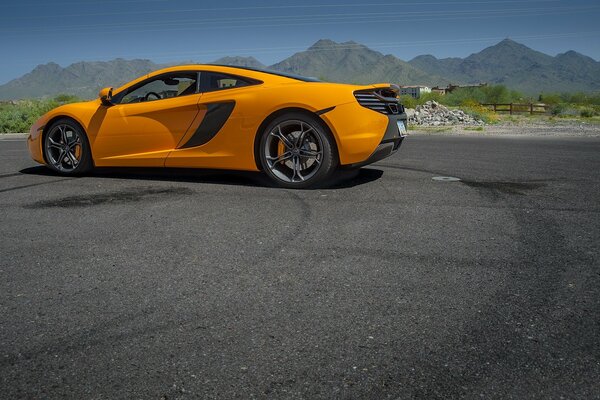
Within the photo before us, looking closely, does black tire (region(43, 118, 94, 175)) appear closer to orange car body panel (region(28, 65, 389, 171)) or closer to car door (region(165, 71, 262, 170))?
orange car body panel (region(28, 65, 389, 171))

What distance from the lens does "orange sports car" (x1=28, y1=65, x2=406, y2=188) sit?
225 inches

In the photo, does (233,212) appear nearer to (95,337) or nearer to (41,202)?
(41,202)

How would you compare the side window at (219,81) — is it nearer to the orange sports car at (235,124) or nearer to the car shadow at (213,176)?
the orange sports car at (235,124)

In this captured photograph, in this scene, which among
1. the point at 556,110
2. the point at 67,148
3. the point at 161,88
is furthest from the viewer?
the point at 556,110

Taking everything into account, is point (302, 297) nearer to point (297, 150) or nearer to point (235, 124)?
point (297, 150)

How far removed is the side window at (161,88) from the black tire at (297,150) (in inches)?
49.0

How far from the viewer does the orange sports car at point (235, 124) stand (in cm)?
571

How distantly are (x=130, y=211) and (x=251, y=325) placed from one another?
2.87 metres

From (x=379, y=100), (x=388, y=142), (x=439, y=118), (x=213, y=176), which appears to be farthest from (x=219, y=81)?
(x=439, y=118)

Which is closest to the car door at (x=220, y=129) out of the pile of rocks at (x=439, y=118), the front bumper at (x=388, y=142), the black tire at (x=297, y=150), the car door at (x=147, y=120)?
the car door at (x=147, y=120)

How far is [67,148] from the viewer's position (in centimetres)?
709

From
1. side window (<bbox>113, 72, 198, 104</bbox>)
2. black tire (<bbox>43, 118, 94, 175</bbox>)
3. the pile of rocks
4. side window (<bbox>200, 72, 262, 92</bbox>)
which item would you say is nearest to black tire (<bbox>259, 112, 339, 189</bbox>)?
side window (<bbox>200, 72, 262, 92</bbox>)

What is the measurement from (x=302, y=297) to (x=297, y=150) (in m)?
3.29

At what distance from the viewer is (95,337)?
2361mm
